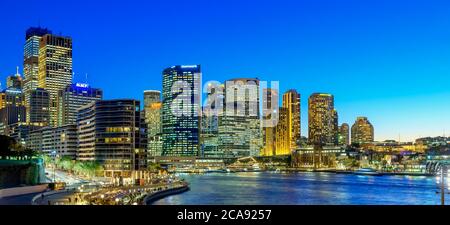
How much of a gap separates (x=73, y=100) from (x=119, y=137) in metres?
30.6

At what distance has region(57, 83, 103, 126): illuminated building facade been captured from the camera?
65750 mm

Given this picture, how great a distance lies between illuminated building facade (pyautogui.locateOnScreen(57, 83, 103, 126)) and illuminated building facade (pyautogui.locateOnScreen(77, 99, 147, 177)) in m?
25.5

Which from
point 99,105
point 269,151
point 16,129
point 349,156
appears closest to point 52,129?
point 16,129

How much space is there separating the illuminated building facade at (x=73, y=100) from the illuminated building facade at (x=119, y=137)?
2550 centimetres

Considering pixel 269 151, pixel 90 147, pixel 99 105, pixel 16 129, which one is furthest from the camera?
pixel 269 151

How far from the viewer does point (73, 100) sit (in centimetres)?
6756

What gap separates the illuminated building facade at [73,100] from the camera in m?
65.8


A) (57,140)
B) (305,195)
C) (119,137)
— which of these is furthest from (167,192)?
(57,140)

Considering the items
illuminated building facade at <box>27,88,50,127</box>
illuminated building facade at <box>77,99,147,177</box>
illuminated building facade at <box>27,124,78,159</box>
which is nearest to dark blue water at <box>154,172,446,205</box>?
illuminated building facade at <box>77,99,147,177</box>

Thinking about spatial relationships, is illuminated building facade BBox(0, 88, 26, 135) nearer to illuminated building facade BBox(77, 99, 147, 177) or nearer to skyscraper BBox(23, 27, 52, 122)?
illuminated building facade BBox(77, 99, 147, 177)

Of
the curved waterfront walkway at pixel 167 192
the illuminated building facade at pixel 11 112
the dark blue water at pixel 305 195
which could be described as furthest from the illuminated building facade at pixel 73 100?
the curved waterfront walkway at pixel 167 192
